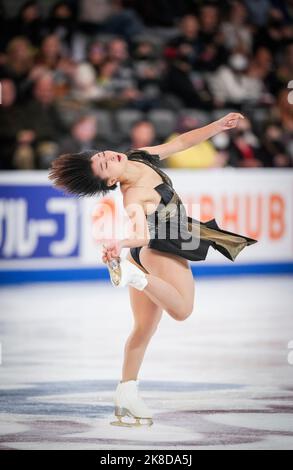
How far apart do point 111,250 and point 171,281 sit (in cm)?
51

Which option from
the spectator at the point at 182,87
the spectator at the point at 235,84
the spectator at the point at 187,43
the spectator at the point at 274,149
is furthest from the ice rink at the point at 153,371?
the spectator at the point at 187,43

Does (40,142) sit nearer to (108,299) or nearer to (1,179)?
(1,179)

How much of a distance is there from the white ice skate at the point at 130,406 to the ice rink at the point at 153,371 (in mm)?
69

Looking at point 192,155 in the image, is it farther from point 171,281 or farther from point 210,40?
point 171,281

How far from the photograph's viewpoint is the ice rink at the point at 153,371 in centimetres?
452

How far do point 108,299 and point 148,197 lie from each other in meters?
5.09

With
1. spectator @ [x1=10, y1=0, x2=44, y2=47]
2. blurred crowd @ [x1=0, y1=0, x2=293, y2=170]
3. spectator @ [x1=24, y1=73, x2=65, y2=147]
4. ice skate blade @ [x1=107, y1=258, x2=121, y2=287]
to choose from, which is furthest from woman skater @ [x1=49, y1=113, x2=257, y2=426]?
spectator @ [x1=10, y1=0, x2=44, y2=47]

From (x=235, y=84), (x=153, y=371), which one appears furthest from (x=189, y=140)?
(x=235, y=84)

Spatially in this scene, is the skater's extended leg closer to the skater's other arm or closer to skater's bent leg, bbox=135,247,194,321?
skater's bent leg, bbox=135,247,194,321

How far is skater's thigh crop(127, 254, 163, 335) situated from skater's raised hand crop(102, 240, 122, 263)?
1.71 feet

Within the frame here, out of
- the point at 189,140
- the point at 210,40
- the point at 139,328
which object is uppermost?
the point at 210,40

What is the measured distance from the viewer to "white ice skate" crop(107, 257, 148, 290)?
4.26 m

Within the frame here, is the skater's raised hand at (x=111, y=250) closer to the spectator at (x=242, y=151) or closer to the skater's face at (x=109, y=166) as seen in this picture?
the skater's face at (x=109, y=166)

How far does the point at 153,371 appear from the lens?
20.5 ft
